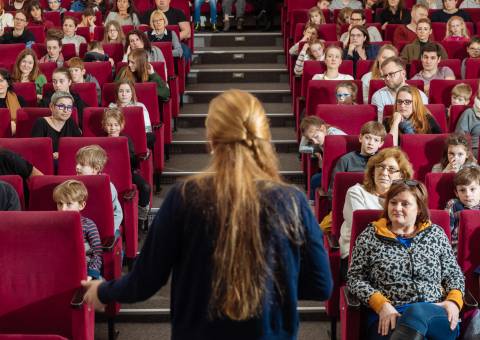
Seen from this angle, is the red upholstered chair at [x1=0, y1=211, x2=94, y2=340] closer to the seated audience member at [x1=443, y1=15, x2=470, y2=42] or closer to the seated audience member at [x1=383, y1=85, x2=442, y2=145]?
the seated audience member at [x1=383, y1=85, x2=442, y2=145]

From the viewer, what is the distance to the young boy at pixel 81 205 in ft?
6.65

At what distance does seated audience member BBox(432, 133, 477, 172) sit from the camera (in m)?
2.37

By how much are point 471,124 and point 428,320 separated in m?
1.28

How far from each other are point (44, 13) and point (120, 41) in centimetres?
85

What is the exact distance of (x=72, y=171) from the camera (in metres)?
2.47

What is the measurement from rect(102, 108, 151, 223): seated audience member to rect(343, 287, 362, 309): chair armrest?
1.08 meters

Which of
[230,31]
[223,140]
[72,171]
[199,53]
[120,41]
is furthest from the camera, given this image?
[230,31]

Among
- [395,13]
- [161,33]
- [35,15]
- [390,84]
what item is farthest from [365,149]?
[35,15]

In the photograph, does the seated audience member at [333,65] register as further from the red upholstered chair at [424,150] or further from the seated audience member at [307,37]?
the red upholstered chair at [424,150]

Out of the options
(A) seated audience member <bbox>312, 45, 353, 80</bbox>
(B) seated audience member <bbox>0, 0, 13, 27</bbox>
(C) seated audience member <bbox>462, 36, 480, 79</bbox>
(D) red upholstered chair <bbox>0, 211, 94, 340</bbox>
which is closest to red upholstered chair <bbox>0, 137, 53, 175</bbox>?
(D) red upholstered chair <bbox>0, 211, 94, 340</bbox>

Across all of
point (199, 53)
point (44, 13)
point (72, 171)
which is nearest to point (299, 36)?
point (199, 53)

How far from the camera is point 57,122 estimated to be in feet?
9.20

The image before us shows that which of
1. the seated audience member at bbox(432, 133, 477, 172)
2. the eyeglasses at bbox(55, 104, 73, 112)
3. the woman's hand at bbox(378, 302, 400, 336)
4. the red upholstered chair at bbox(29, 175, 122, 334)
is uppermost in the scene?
the eyeglasses at bbox(55, 104, 73, 112)

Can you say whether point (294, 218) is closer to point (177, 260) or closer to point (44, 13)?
point (177, 260)
